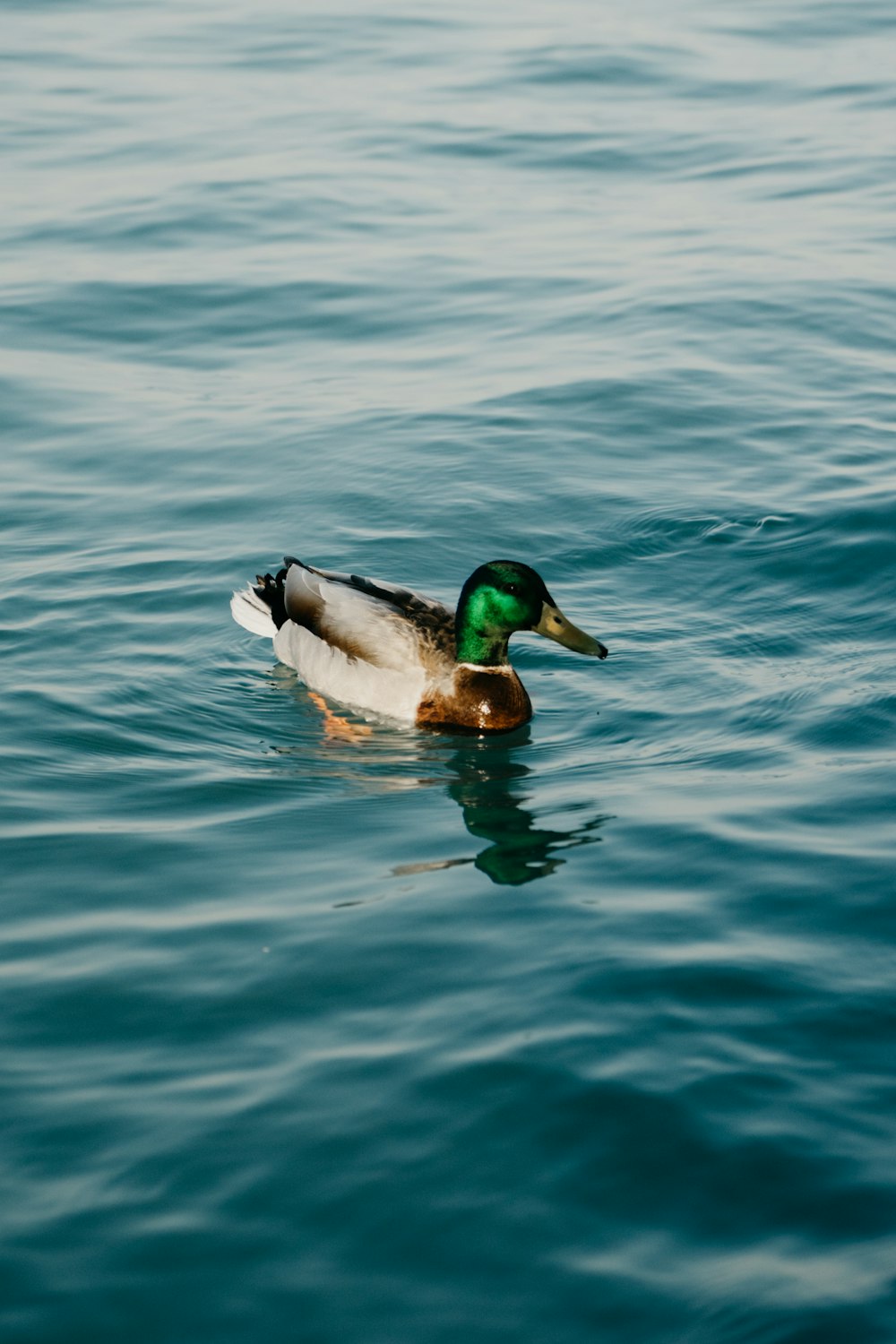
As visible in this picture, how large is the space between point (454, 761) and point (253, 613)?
195 cm

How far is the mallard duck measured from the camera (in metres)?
8.52

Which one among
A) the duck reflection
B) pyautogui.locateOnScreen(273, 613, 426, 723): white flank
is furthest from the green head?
the duck reflection

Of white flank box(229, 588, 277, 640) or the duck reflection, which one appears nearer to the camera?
the duck reflection

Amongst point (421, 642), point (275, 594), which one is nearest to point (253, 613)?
point (275, 594)

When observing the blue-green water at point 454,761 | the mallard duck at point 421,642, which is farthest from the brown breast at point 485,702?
the blue-green water at point 454,761

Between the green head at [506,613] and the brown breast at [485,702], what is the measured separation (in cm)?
8

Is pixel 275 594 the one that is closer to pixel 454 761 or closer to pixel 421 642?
pixel 421 642

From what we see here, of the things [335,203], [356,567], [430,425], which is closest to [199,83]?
[335,203]

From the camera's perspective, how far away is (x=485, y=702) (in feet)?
28.0

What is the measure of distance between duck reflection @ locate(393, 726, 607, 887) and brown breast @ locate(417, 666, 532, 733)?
94mm

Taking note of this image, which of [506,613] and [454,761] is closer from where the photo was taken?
[454,761]

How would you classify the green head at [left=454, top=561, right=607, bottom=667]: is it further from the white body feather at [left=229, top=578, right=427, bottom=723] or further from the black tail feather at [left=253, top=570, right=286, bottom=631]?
the black tail feather at [left=253, top=570, right=286, bottom=631]

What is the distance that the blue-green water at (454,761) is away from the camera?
477 centimetres

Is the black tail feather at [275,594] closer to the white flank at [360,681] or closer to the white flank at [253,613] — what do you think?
the white flank at [253,613]
